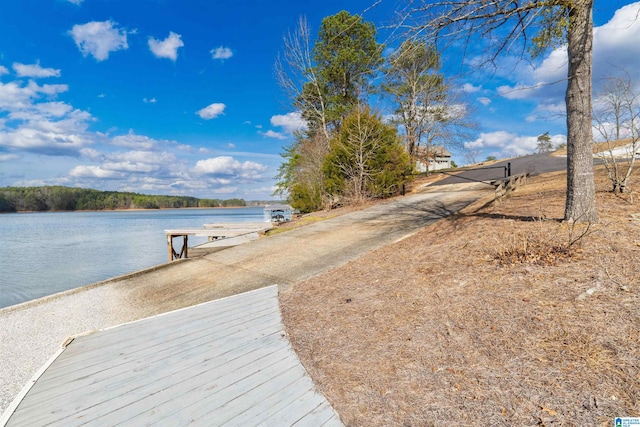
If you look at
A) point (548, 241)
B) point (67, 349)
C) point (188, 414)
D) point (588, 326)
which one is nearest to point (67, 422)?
point (188, 414)

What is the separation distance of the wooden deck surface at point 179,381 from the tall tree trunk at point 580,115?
4.71 m

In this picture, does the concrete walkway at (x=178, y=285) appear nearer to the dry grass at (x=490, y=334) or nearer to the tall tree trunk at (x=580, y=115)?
the dry grass at (x=490, y=334)

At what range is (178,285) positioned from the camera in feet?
20.7

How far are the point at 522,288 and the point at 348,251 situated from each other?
4.17 meters

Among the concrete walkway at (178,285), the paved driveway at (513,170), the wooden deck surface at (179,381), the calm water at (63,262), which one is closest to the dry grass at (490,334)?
the wooden deck surface at (179,381)

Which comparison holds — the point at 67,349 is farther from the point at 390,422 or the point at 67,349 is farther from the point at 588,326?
the point at 588,326

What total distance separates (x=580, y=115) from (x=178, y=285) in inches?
313

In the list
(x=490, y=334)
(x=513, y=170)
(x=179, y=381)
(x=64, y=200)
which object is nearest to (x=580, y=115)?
(x=490, y=334)

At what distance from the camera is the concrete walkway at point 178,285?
420cm

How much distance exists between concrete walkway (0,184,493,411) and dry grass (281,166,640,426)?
6.04 ft

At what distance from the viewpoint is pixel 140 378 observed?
103 inches

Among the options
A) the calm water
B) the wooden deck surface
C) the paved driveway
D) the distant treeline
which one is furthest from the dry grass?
the distant treeline

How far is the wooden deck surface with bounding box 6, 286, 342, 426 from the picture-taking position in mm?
2141

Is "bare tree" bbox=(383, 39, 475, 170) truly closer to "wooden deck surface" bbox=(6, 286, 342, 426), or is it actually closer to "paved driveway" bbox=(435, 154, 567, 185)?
"paved driveway" bbox=(435, 154, 567, 185)
